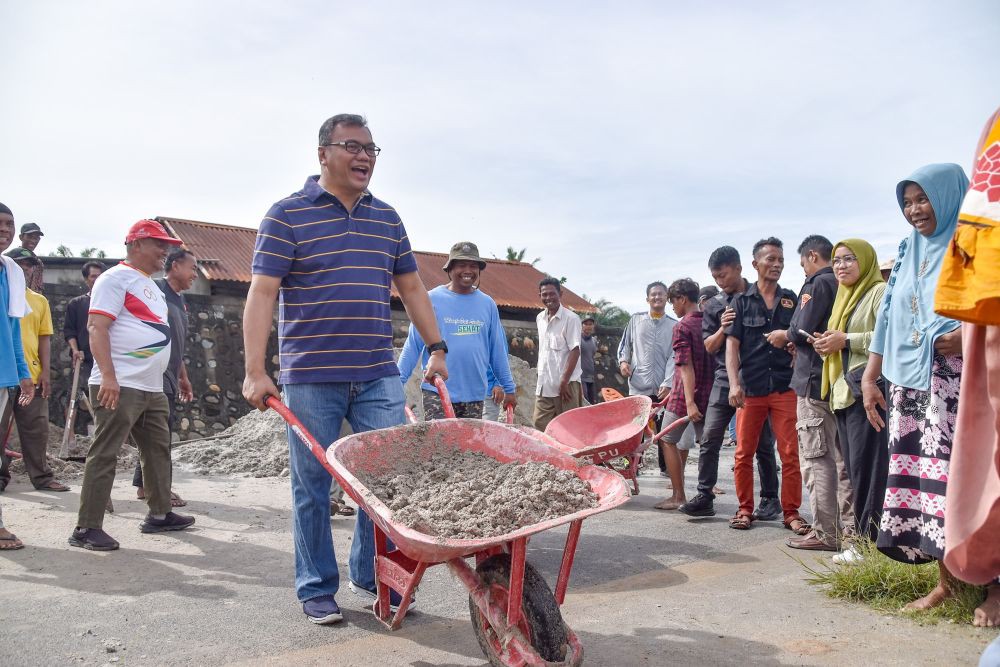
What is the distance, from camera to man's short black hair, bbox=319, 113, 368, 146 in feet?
11.4

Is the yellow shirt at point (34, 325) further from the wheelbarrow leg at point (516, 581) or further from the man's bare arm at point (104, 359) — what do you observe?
the wheelbarrow leg at point (516, 581)

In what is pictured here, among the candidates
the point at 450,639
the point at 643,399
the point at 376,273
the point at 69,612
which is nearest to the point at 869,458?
the point at 643,399

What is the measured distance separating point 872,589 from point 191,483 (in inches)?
240

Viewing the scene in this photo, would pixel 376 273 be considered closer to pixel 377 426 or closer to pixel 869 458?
pixel 377 426

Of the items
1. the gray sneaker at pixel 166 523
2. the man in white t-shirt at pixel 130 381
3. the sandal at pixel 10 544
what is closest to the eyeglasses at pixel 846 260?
the man in white t-shirt at pixel 130 381

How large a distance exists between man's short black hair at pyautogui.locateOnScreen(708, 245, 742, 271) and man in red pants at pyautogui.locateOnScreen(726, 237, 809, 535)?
0.38 m

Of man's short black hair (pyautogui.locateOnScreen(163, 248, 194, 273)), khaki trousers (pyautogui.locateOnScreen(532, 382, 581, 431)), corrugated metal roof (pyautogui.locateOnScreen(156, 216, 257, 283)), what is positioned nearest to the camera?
man's short black hair (pyautogui.locateOnScreen(163, 248, 194, 273))

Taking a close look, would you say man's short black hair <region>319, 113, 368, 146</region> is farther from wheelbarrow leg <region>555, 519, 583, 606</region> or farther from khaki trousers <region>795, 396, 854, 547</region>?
khaki trousers <region>795, 396, 854, 547</region>

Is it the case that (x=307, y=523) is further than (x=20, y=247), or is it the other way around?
(x=20, y=247)

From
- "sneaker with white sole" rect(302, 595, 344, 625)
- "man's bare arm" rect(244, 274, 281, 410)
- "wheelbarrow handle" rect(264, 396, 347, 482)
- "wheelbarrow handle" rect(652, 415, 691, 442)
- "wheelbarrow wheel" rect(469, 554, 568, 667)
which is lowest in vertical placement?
"sneaker with white sole" rect(302, 595, 344, 625)

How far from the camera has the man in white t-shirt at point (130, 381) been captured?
4586 mm

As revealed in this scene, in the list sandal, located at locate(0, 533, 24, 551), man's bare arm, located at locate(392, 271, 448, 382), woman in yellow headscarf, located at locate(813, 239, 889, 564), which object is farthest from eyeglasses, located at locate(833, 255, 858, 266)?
sandal, located at locate(0, 533, 24, 551)

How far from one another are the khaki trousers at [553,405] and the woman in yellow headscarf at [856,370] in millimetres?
3451

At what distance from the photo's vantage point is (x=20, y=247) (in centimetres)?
746
